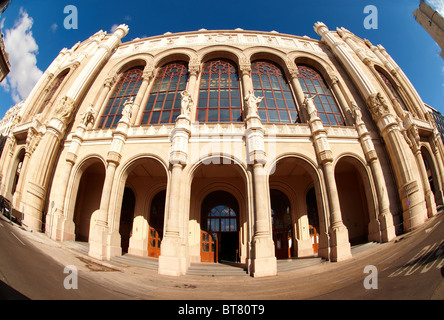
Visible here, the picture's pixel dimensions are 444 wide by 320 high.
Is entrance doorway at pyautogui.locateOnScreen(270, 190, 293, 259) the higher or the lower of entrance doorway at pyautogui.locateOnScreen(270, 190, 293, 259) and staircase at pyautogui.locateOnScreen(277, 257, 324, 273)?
the higher

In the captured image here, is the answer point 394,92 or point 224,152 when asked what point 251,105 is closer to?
point 224,152

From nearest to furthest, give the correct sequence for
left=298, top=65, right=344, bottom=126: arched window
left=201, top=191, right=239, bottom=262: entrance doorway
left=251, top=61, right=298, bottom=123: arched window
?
left=201, top=191, right=239, bottom=262: entrance doorway
left=251, top=61, right=298, bottom=123: arched window
left=298, top=65, right=344, bottom=126: arched window

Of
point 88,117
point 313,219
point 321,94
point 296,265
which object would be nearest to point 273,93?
point 321,94

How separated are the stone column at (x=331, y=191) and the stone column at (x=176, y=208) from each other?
719cm

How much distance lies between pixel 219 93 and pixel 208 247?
1124 cm

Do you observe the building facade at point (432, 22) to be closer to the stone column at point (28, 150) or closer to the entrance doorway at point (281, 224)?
the entrance doorway at point (281, 224)

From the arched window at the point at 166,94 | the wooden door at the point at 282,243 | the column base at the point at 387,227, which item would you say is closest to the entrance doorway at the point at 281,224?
the wooden door at the point at 282,243

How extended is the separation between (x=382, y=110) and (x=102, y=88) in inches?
823

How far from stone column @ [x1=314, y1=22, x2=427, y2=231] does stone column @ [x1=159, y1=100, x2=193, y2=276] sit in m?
11.4

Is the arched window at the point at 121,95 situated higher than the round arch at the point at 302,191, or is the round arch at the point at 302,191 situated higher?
the arched window at the point at 121,95

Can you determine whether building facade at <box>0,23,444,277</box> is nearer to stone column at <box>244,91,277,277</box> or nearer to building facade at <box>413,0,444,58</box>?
stone column at <box>244,91,277,277</box>

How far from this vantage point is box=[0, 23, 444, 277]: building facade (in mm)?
10578

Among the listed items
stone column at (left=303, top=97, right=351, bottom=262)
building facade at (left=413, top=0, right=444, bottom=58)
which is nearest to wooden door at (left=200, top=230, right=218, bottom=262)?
stone column at (left=303, top=97, right=351, bottom=262)

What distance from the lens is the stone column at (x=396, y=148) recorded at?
1041 cm
